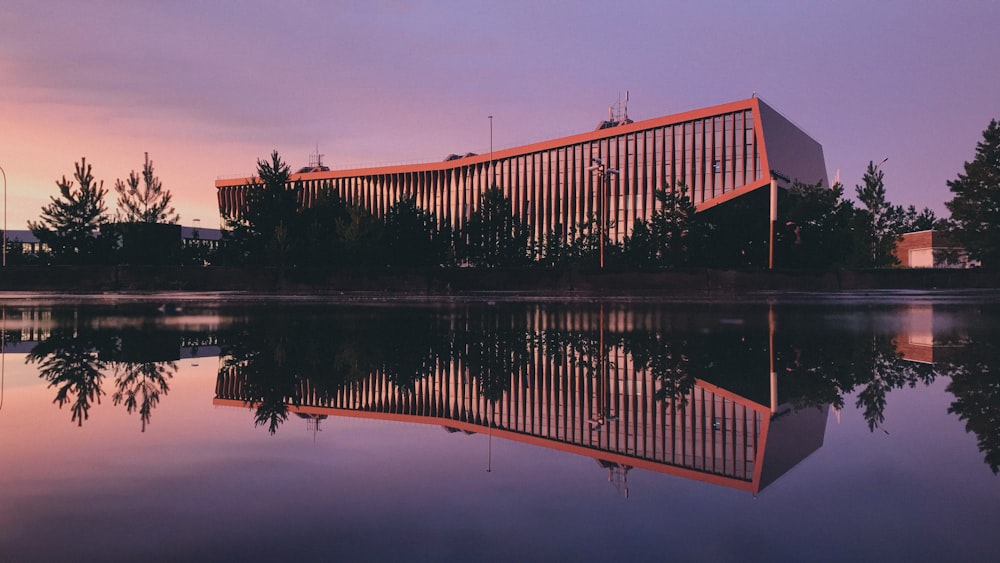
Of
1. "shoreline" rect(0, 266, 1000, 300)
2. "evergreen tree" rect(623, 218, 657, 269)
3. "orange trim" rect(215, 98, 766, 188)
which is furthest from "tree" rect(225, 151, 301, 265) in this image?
"evergreen tree" rect(623, 218, 657, 269)

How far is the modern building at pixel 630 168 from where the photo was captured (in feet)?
263

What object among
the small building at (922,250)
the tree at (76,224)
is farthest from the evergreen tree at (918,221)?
the tree at (76,224)

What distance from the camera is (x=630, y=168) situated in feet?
295

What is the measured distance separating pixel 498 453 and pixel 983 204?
8008 cm

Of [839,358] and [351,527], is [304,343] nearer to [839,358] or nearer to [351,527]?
[839,358]

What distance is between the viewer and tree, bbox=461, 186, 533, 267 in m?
66.2

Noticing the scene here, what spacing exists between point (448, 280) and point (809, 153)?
66.2 metres

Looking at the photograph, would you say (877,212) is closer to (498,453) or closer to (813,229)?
(813,229)

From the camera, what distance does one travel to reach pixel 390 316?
75.6ft

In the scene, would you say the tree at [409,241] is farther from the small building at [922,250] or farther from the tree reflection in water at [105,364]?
the small building at [922,250]

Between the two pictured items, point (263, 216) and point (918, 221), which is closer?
point (263, 216)

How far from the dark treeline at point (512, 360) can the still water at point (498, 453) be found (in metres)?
0.08

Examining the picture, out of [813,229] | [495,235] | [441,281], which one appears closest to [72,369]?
[441,281]

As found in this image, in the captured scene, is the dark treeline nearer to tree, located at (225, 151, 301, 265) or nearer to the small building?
tree, located at (225, 151, 301, 265)
